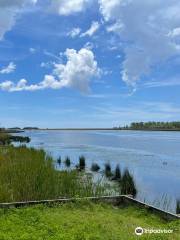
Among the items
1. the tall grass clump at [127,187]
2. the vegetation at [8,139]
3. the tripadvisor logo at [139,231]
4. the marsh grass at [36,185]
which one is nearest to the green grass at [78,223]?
the tripadvisor logo at [139,231]

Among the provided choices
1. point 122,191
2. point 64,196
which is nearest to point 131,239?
point 64,196

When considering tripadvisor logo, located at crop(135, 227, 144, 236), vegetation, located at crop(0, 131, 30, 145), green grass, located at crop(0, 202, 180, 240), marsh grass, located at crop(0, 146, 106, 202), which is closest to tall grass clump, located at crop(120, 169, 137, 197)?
marsh grass, located at crop(0, 146, 106, 202)

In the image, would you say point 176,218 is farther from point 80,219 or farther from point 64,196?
point 64,196

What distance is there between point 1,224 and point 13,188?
2665mm

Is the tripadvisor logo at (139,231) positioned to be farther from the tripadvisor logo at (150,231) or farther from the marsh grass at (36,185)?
the marsh grass at (36,185)

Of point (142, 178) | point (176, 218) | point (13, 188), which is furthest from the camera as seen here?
point (142, 178)

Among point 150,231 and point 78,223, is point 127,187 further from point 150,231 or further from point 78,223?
point 150,231

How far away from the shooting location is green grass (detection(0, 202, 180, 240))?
218 inches

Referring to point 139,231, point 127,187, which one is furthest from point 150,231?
point 127,187

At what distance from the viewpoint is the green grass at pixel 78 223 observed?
18.2 ft

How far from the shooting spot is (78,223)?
6516mm

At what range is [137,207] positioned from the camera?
8000 millimetres

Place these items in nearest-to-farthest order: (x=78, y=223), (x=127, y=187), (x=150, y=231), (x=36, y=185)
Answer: (x=150, y=231)
(x=78, y=223)
(x=36, y=185)
(x=127, y=187)

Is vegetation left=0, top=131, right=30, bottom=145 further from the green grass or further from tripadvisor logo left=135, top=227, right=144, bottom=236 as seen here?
tripadvisor logo left=135, top=227, right=144, bottom=236
